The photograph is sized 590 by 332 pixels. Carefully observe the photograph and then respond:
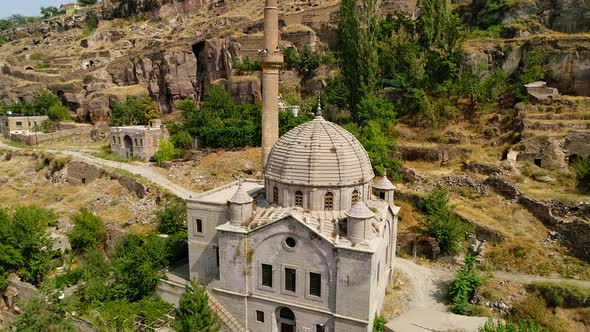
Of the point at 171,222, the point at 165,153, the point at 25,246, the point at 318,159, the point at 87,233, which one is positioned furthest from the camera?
the point at 165,153

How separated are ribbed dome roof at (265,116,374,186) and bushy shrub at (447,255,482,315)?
26.4 feet

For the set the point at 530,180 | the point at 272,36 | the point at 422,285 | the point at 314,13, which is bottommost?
the point at 422,285

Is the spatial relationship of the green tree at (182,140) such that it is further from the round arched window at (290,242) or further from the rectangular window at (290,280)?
the rectangular window at (290,280)

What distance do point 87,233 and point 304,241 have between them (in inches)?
789

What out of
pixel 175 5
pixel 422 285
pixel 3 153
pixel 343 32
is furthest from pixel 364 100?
pixel 175 5

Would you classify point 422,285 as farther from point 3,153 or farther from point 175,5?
point 175,5

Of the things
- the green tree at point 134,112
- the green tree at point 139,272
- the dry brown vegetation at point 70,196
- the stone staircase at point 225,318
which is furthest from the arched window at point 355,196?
the green tree at point 134,112

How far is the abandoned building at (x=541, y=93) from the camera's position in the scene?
3903 centimetres

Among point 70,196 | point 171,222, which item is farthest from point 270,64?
point 70,196

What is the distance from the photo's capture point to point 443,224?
1105 inches

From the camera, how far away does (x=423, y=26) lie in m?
47.2

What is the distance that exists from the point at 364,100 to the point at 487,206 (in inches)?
636

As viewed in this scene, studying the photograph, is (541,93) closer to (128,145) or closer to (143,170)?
(143,170)

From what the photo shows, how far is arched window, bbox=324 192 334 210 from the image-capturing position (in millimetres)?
20672
